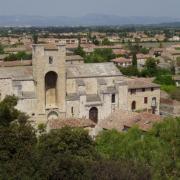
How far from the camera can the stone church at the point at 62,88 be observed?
37.2 m

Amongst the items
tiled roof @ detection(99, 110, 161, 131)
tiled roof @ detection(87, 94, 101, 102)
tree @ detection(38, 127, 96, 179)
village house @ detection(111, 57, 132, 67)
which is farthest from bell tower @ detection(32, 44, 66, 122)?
village house @ detection(111, 57, 132, 67)

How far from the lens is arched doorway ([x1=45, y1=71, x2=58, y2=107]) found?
126 feet

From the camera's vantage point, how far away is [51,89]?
128 feet

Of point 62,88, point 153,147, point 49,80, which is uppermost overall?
point 49,80

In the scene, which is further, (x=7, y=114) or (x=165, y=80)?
(x=165, y=80)

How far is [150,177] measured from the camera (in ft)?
64.0

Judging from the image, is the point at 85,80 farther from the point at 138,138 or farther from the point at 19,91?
the point at 138,138

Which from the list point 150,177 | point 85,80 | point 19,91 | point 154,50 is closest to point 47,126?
point 19,91

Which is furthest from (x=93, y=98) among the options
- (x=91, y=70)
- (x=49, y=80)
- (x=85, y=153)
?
(x=85, y=153)

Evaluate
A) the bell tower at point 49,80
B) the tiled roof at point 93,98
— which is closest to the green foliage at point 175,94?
the tiled roof at point 93,98

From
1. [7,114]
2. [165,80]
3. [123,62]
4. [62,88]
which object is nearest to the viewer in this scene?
[7,114]

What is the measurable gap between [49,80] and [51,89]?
73 centimetres

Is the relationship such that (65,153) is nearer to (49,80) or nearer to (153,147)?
(153,147)

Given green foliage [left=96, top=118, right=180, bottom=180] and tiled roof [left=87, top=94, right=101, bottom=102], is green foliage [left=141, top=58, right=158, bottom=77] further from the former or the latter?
green foliage [left=96, top=118, right=180, bottom=180]
